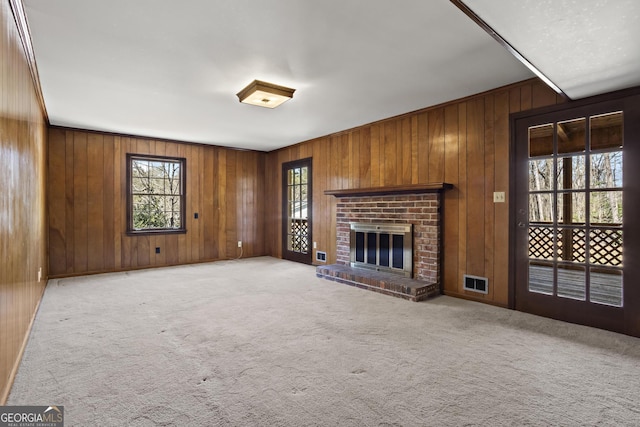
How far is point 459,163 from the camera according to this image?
12.0 ft

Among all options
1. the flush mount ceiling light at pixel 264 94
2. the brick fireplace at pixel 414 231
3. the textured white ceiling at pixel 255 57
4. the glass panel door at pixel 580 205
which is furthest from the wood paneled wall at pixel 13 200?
the glass panel door at pixel 580 205

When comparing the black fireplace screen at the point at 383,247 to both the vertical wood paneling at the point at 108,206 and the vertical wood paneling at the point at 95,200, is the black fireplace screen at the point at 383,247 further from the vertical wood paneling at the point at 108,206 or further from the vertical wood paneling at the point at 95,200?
the vertical wood paneling at the point at 95,200

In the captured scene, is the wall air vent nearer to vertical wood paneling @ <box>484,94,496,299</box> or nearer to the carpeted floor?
vertical wood paneling @ <box>484,94,496,299</box>

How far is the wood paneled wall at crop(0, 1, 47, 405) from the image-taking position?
168 centimetres

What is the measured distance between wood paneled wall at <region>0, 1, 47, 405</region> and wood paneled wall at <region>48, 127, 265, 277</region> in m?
2.39

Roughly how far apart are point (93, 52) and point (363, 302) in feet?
10.8

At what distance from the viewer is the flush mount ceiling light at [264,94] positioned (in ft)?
10.3

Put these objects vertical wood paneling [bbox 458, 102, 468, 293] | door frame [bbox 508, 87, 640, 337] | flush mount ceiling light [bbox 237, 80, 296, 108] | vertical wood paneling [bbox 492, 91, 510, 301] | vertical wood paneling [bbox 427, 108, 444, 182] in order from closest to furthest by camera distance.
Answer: door frame [bbox 508, 87, 640, 337] < flush mount ceiling light [bbox 237, 80, 296, 108] < vertical wood paneling [bbox 492, 91, 510, 301] < vertical wood paneling [bbox 458, 102, 468, 293] < vertical wood paneling [bbox 427, 108, 444, 182]

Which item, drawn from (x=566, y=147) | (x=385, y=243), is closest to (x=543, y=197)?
(x=566, y=147)

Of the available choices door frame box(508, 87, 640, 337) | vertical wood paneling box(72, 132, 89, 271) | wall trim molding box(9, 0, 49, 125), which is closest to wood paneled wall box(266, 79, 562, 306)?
door frame box(508, 87, 640, 337)

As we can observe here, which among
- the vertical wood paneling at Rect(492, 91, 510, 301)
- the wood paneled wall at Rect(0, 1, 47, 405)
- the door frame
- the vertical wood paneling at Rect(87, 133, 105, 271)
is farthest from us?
the vertical wood paneling at Rect(87, 133, 105, 271)

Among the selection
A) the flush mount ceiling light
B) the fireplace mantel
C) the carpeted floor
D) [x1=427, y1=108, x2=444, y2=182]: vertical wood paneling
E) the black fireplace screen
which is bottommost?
the carpeted floor

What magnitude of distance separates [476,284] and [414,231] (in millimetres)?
917

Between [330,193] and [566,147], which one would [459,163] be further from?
[330,193]
